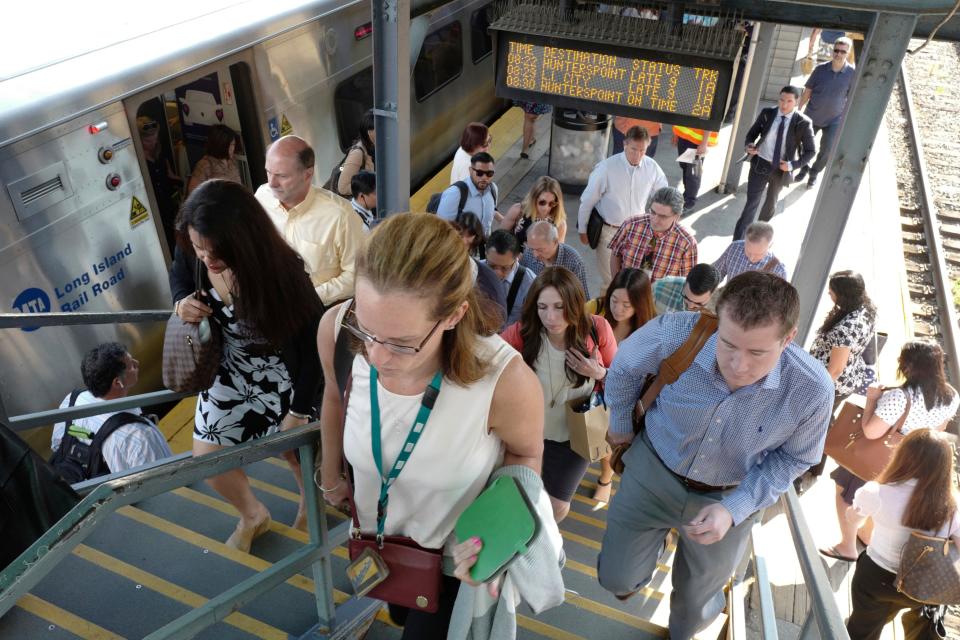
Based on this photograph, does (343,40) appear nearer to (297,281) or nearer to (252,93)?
(252,93)

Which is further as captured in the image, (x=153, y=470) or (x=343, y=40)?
(x=343, y=40)

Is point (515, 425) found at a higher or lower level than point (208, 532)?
higher

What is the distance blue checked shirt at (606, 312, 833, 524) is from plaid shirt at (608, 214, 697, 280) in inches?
111

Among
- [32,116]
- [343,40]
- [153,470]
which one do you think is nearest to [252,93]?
[343,40]

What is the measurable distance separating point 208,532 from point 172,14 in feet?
12.3

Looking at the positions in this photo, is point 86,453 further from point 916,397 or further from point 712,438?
point 916,397

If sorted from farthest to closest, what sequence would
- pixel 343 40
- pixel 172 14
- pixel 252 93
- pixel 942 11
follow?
pixel 343 40, pixel 252 93, pixel 172 14, pixel 942 11

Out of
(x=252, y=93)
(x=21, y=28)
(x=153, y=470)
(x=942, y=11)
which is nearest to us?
(x=153, y=470)

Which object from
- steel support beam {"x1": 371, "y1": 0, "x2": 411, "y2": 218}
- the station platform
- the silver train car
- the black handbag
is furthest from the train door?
the black handbag

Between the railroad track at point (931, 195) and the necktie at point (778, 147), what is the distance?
254 centimetres

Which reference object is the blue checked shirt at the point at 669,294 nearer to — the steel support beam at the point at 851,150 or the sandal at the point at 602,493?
the steel support beam at the point at 851,150

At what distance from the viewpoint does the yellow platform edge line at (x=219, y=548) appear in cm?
323

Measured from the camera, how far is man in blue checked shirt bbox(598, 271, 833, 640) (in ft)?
8.25

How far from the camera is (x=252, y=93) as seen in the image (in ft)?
19.4
